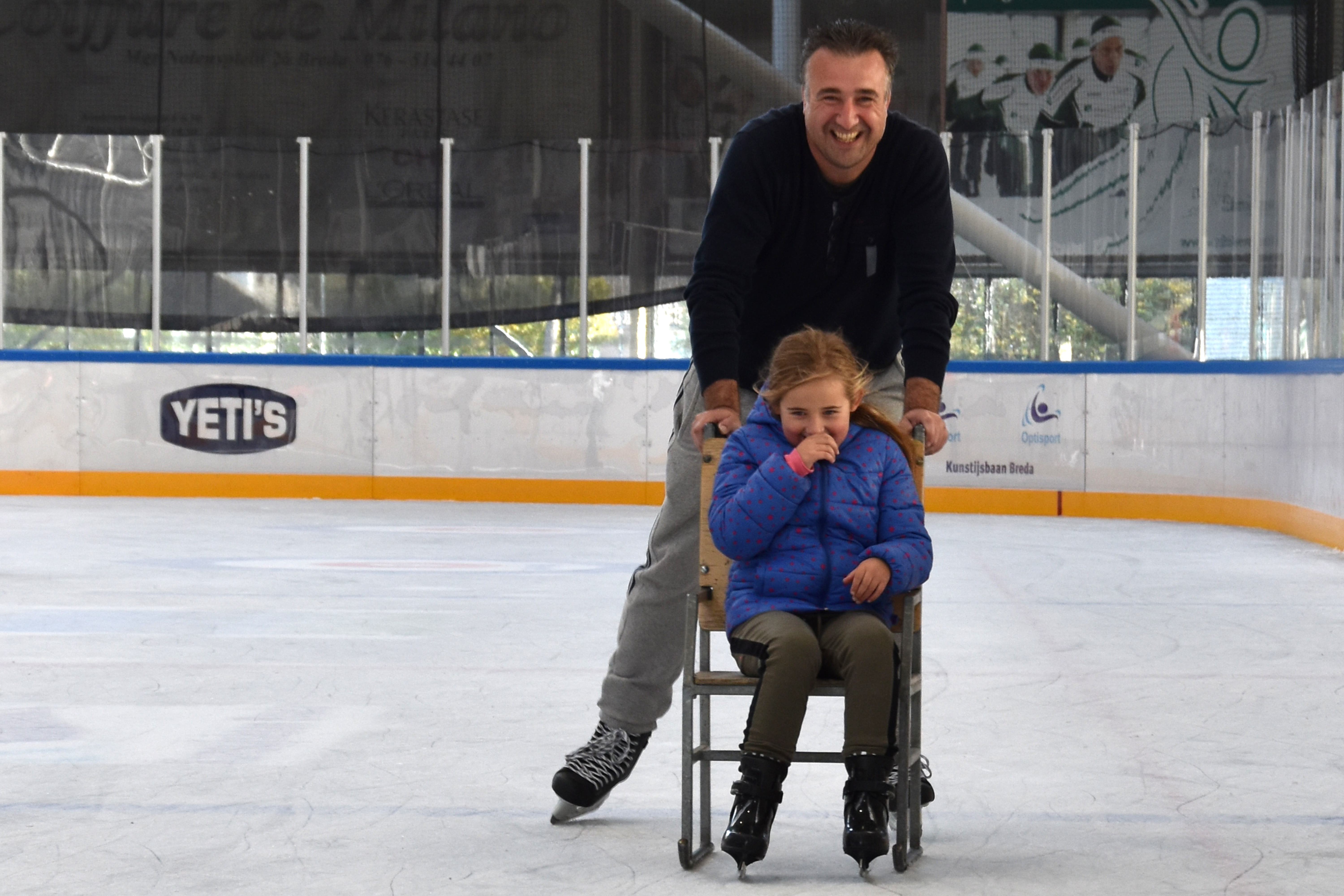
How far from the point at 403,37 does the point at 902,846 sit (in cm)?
1423

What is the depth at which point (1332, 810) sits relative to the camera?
9.66 feet

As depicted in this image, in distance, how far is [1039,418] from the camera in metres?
11.3

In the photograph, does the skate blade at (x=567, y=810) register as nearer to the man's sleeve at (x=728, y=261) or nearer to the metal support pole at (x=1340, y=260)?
the man's sleeve at (x=728, y=261)

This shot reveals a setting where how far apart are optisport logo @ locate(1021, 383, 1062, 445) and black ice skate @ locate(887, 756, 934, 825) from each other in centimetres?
829

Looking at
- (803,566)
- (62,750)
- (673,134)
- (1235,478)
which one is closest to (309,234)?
(673,134)

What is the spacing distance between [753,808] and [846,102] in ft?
3.73

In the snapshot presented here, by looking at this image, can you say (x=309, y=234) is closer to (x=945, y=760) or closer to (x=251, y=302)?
A: (x=251, y=302)

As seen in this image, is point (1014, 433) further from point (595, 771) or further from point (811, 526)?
point (811, 526)

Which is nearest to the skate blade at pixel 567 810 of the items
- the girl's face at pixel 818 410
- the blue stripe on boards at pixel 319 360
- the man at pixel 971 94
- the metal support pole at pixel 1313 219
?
the girl's face at pixel 818 410

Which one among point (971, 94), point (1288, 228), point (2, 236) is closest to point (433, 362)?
point (2, 236)

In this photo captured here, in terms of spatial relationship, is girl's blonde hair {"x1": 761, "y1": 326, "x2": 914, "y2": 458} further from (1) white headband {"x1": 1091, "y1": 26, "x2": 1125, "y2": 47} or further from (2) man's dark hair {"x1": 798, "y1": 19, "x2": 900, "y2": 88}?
(1) white headband {"x1": 1091, "y1": 26, "x2": 1125, "y2": 47}

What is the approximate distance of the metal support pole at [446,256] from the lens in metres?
12.1

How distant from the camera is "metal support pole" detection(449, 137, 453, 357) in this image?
39.8ft

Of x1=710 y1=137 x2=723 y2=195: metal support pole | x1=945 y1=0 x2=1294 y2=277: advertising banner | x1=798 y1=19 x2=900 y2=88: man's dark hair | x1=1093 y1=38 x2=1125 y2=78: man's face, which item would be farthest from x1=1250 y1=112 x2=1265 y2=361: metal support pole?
x1=798 y1=19 x2=900 y2=88: man's dark hair
